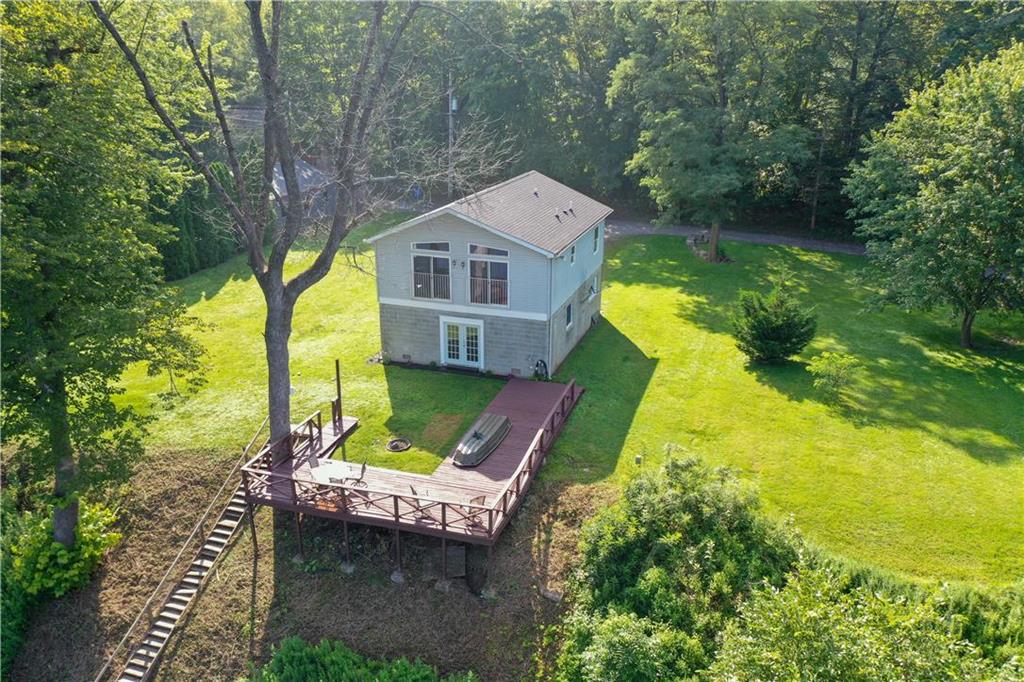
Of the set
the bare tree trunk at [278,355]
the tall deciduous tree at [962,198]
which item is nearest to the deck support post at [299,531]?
the bare tree trunk at [278,355]

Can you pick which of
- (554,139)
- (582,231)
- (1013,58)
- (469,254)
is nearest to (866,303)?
(1013,58)

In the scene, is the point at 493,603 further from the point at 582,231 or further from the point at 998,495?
the point at 582,231

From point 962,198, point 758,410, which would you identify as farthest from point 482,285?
point 962,198

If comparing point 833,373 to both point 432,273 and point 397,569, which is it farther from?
point 397,569

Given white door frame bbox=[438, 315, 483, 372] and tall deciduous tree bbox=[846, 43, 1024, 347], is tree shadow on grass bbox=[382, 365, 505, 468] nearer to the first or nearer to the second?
white door frame bbox=[438, 315, 483, 372]

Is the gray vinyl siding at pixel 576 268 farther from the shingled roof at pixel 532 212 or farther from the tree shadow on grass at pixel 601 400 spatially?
the tree shadow on grass at pixel 601 400

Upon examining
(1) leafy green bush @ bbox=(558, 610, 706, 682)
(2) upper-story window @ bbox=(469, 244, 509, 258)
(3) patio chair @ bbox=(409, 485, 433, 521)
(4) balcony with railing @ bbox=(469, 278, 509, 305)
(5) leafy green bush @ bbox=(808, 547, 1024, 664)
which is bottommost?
(1) leafy green bush @ bbox=(558, 610, 706, 682)

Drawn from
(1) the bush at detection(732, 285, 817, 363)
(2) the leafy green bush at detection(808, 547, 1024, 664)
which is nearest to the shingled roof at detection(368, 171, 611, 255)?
(1) the bush at detection(732, 285, 817, 363)
